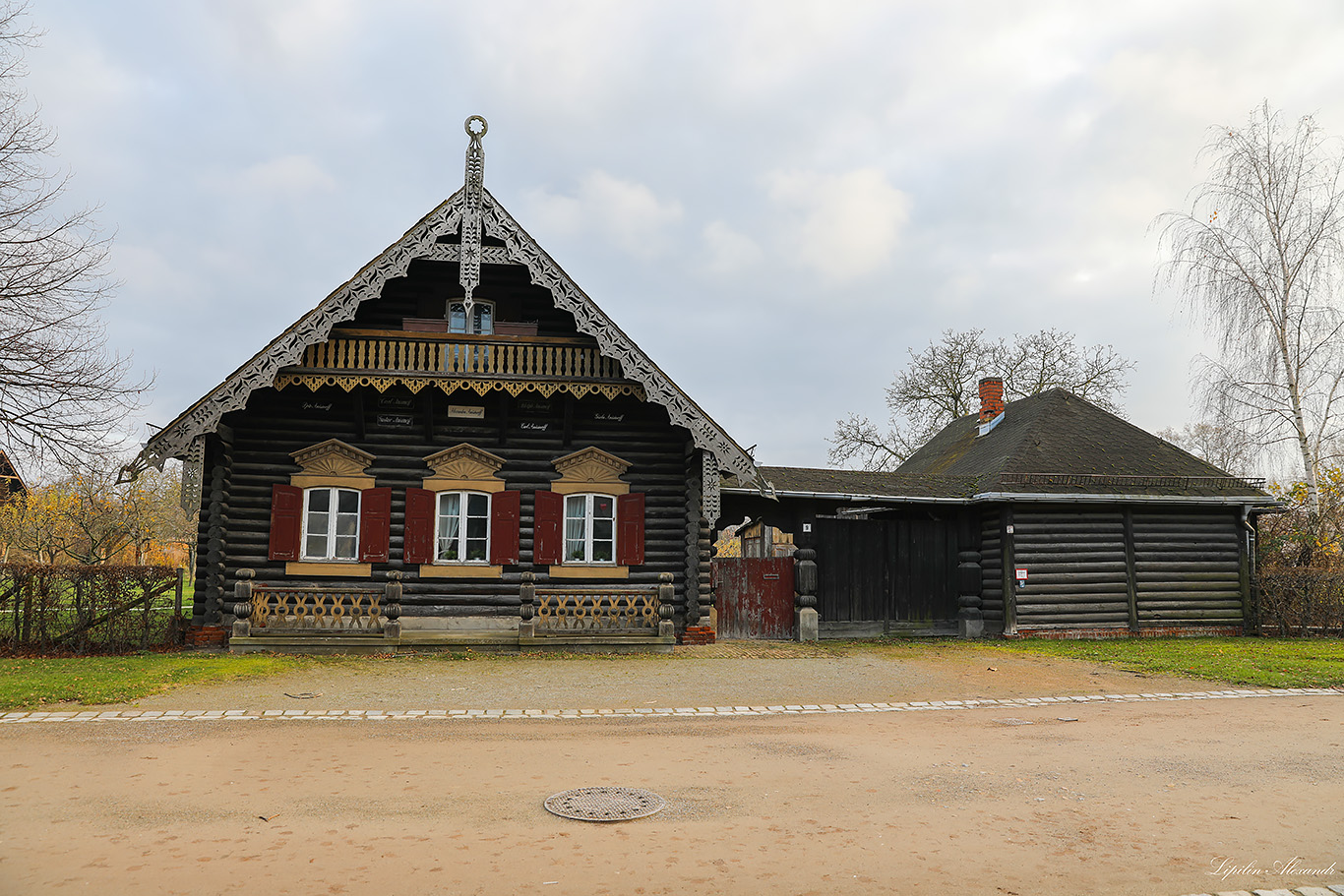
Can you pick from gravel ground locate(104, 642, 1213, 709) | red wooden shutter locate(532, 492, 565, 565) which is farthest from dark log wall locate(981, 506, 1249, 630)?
red wooden shutter locate(532, 492, 565, 565)

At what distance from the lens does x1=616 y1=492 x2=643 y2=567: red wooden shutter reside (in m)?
16.1

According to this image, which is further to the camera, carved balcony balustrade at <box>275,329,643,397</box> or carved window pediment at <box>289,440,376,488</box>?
carved window pediment at <box>289,440,376,488</box>

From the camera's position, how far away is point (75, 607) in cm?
1391

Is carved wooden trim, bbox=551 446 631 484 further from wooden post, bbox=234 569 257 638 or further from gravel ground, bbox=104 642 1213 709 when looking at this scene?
wooden post, bbox=234 569 257 638

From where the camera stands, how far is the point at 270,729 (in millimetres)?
8633

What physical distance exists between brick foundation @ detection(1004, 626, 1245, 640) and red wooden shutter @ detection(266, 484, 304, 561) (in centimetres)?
1473

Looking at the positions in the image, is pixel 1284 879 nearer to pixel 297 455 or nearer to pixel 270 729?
pixel 270 729

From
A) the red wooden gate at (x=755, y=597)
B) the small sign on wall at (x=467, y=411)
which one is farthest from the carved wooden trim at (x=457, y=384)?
the red wooden gate at (x=755, y=597)

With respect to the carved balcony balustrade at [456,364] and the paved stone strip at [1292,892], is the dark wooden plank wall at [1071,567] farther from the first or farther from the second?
the paved stone strip at [1292,892]

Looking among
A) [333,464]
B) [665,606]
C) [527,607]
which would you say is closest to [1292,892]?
[665,606]

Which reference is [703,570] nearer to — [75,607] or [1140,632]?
[1140,632]

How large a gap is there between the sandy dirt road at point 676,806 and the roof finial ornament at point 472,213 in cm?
828

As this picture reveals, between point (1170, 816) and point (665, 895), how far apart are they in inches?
153

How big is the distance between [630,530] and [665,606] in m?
1.65
